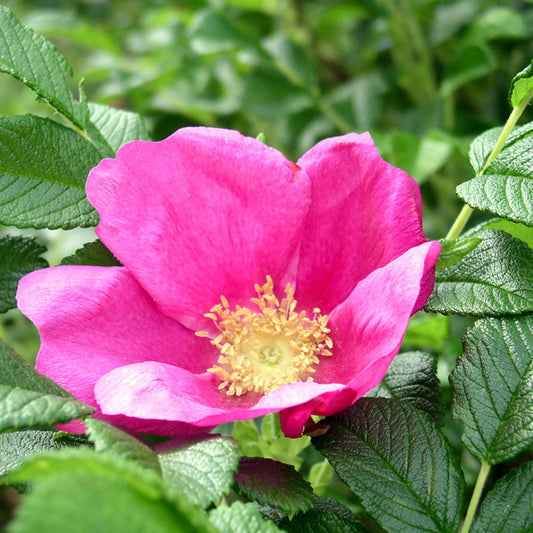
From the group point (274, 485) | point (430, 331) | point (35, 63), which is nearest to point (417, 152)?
point (430, 331)

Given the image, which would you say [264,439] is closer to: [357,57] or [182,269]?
[182,269]

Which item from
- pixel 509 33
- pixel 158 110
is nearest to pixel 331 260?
pixel 509 33

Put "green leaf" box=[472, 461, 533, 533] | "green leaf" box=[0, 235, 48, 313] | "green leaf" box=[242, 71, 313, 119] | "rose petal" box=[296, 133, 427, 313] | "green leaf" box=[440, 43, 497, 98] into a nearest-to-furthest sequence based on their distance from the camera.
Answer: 1. "green leaf" box=[472, 461, 533, 533]
2. "rose petal" box=[296, 133, 427, 313]
3. "green leaf" box=[0, 235, 48, 313]
4. "green leaf" box=[440, 43, 497, 98]
5. "green leaf" box=[242, 71, 313, 119]

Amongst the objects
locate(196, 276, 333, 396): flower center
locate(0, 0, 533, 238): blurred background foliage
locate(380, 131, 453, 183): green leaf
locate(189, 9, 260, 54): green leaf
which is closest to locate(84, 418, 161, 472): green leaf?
locate(196, 276, 333, 396): flower center

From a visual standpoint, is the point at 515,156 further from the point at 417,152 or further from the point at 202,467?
the point at 417,152

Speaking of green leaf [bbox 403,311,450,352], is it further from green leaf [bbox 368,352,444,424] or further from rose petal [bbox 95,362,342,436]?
rose petal [bbox 95,362,342,436]

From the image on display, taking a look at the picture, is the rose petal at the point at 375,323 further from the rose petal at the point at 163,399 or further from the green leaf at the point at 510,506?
the green leaf at the point at 510,506
